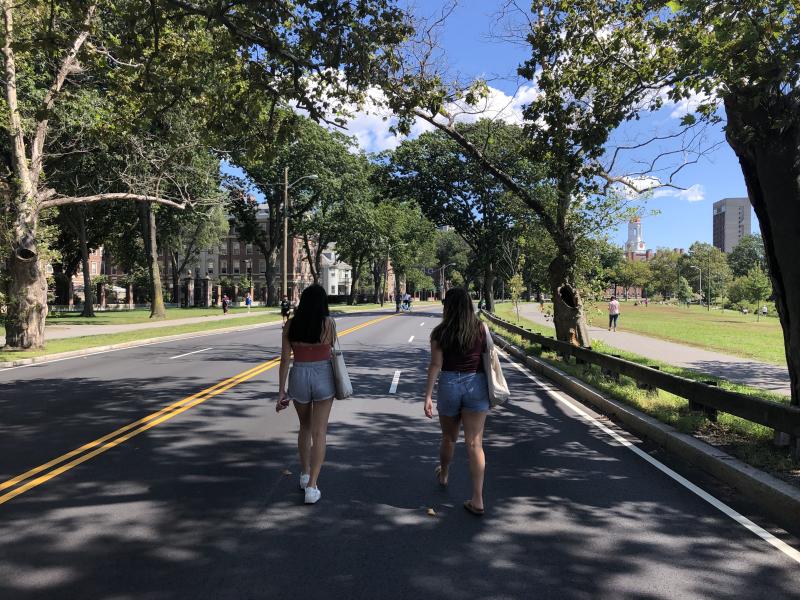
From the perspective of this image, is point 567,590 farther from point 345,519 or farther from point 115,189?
point 115,189

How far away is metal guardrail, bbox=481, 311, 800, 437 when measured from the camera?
18.2ft

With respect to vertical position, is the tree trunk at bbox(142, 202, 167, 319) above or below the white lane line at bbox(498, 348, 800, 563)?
above

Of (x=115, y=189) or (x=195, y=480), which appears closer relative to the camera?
(x=195, y=480)

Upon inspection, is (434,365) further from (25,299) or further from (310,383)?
(25,299)

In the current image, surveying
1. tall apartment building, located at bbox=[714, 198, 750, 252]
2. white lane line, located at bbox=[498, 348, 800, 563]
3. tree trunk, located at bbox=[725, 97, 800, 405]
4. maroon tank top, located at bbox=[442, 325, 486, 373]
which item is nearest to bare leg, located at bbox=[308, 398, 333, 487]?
maroon tank top, located at bbox=[442, 325, 486, 373]

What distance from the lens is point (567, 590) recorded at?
136 inches

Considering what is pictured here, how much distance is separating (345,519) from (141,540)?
144 cm

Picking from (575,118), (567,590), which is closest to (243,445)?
(567,590)

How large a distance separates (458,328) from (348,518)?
1699 mm

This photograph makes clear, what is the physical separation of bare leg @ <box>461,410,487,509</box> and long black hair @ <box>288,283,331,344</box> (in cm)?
138

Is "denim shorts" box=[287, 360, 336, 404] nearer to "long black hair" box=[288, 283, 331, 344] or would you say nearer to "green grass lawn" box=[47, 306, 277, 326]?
"long black hair" box=[288, 283, 331, 344]

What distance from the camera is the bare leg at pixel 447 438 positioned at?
4.91 m

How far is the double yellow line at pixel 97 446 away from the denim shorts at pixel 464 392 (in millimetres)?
3721

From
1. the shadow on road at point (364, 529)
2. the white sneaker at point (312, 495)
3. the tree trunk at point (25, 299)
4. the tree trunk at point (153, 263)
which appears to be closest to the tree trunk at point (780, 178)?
the shadow on road at point (364, 529)
